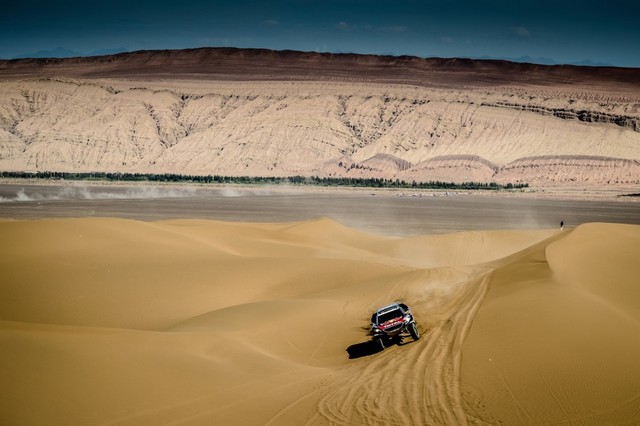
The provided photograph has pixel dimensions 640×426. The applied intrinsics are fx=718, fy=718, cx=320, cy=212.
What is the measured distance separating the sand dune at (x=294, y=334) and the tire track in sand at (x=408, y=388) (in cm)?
4

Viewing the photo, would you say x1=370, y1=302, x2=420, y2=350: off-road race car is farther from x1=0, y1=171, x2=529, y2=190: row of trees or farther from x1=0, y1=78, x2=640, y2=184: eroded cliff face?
x1=0, y1=78, x2=640, y2=184: eroded cliff face

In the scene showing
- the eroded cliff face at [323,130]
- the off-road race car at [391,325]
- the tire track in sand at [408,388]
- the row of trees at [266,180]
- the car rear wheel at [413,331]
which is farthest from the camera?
the eroded cliff face at [323,130]

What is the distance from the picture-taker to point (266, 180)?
406 feet

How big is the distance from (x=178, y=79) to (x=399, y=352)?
183 meters

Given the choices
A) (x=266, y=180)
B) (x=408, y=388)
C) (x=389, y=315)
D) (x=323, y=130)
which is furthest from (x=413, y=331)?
(x=323, y=130)

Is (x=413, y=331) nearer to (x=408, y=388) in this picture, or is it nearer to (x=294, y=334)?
(x=294, y=334)

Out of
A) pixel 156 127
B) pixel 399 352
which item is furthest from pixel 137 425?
pixel 156 127

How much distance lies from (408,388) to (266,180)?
370ft

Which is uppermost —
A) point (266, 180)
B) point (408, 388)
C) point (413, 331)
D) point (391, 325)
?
point (408, 388)

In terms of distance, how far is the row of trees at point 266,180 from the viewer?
4321 inches

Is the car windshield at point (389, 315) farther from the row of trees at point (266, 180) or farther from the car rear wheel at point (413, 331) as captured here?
the row of trees at point (266, 180)

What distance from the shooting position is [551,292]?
52.7 ft

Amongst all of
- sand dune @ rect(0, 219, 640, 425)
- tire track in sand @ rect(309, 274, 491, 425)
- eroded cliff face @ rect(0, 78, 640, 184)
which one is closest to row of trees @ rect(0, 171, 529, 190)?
eroded cliff face @ rect(0, 78, 640, 184)

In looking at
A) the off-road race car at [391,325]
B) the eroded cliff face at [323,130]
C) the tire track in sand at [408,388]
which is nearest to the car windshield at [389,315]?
the off-road race car at [391,325]
